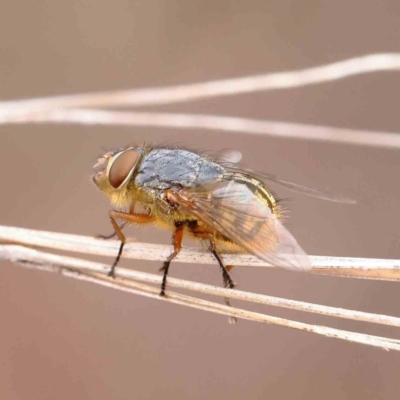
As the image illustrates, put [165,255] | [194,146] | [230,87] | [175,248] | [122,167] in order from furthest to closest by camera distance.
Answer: [194,146] < [122,167] < [230,87] < [175,248] < [165,255]

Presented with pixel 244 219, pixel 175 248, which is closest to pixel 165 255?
pixel 175 248

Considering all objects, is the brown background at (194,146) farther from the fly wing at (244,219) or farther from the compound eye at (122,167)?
the fly wing at (244,219)

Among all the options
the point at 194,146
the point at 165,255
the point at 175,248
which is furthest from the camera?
the point at 194,146

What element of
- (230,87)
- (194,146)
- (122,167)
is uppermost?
(230,87)

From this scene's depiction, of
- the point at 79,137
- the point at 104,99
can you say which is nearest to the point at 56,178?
the point at 79,137

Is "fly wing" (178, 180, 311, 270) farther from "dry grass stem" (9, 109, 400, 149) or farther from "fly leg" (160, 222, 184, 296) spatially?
"dry grass stem" (9, 109, 400, 149)

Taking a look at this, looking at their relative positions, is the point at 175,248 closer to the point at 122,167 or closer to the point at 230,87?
the point at 122,167
